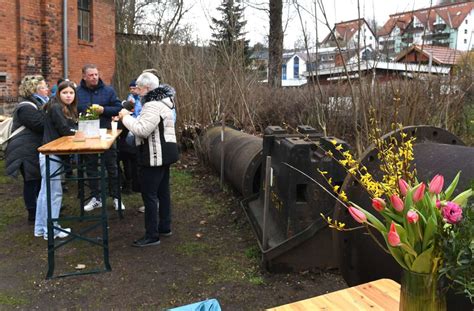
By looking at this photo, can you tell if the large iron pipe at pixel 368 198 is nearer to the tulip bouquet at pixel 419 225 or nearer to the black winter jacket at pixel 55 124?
the tulip bouquet at pixel 419 225

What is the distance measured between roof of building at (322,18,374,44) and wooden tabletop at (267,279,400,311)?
327cm

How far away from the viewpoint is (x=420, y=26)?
5164 mm

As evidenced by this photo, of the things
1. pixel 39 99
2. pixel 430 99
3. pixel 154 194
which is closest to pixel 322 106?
pixel 430 99

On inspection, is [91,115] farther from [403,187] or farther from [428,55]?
[428,55]

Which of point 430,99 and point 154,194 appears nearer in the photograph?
point 154,194

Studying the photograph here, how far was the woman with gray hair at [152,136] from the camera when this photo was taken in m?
4.78

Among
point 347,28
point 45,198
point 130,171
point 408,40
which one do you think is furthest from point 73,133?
point 408,40

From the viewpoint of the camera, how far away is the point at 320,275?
4453 mm

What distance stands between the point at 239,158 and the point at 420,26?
2.79 meters

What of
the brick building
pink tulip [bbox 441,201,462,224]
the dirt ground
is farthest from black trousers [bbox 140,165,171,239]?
the brick building

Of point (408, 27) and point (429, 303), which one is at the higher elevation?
point (408, 27)

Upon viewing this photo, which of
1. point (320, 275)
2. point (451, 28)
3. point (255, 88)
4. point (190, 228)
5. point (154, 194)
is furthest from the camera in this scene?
point (255, 88)

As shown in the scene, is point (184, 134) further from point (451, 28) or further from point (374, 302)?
point (374, 302)

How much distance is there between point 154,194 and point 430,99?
3930 mm
